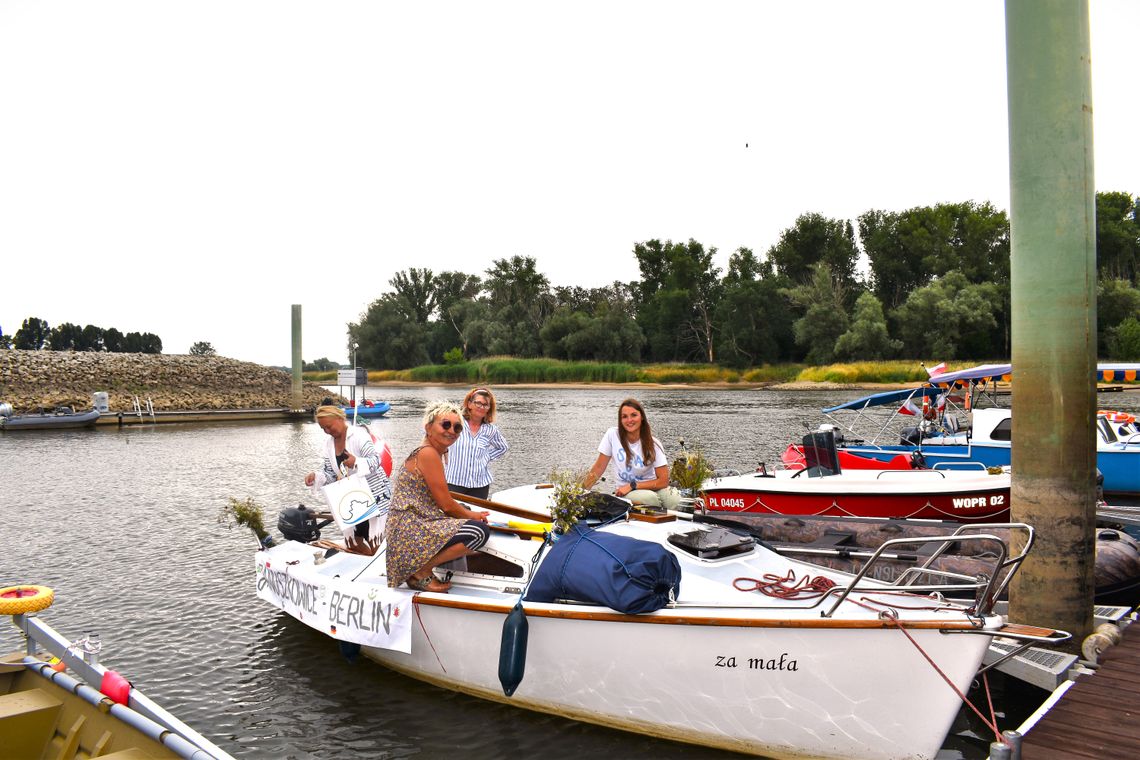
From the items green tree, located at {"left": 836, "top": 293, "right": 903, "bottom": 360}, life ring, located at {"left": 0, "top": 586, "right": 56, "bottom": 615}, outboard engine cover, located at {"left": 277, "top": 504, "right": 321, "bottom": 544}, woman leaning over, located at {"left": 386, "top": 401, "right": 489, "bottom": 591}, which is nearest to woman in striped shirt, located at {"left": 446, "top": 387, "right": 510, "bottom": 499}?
outboard engine cover, located at {"left": 277, "top": 504, "right": 321, "bottom": 544}

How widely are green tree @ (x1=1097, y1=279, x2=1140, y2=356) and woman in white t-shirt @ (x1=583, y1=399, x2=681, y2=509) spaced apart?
63540mm

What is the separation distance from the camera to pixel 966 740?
599 cm

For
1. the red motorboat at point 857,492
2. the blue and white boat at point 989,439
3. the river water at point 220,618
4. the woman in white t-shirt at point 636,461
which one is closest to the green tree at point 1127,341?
the river water at point 220,618

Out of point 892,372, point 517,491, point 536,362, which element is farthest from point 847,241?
point 517,491

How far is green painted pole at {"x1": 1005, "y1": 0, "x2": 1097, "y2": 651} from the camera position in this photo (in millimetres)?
5984

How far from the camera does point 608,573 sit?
554cm

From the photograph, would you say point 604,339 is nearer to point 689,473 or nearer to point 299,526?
point 689,473

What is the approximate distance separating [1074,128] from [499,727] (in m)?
6.42

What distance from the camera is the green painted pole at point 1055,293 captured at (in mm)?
5984

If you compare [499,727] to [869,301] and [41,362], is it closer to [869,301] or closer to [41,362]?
[41,362]

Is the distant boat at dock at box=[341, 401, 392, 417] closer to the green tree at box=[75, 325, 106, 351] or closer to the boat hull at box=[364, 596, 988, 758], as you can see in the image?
the boat hull at box=[364, 596, 988, 758]

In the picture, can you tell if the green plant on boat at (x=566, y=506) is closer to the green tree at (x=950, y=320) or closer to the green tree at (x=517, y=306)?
the green tree at (x=950, y=320)

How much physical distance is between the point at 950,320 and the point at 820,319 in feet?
38.1

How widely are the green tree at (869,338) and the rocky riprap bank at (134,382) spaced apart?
4396 cm
